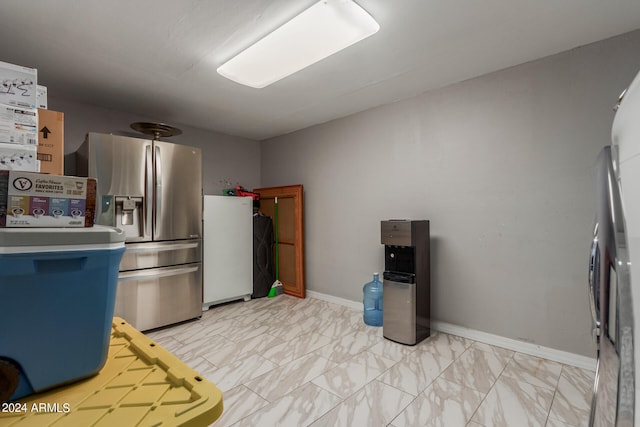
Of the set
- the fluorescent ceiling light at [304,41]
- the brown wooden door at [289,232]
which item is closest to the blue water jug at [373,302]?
the brown wooden door at [289,232]

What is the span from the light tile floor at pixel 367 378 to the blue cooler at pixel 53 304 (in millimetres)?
1288

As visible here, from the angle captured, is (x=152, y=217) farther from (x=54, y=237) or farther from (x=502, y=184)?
(x=502, y=184)

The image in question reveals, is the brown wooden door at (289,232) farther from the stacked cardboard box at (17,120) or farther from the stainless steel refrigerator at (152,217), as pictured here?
the stacked cardboard box at (17,120)

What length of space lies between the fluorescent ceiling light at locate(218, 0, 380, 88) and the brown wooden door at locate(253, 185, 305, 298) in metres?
1.96

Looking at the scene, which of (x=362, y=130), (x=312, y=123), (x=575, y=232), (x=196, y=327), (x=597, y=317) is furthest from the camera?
(x=312, y=123)

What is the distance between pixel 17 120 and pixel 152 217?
1906 mm

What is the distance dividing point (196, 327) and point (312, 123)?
2815mm

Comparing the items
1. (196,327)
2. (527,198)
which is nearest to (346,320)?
(196,327)

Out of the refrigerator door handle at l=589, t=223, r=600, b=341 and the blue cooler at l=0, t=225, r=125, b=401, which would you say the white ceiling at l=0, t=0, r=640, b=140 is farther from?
the blue cooler at l=0, t=225, r=125, b=401

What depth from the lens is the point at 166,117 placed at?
Result: 3.71 metres

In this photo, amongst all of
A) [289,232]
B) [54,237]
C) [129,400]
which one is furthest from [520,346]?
[54,237]

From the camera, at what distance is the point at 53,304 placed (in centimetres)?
62

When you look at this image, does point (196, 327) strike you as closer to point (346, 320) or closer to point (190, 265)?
point (190, 265)

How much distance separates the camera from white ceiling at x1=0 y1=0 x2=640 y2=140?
1.80m
